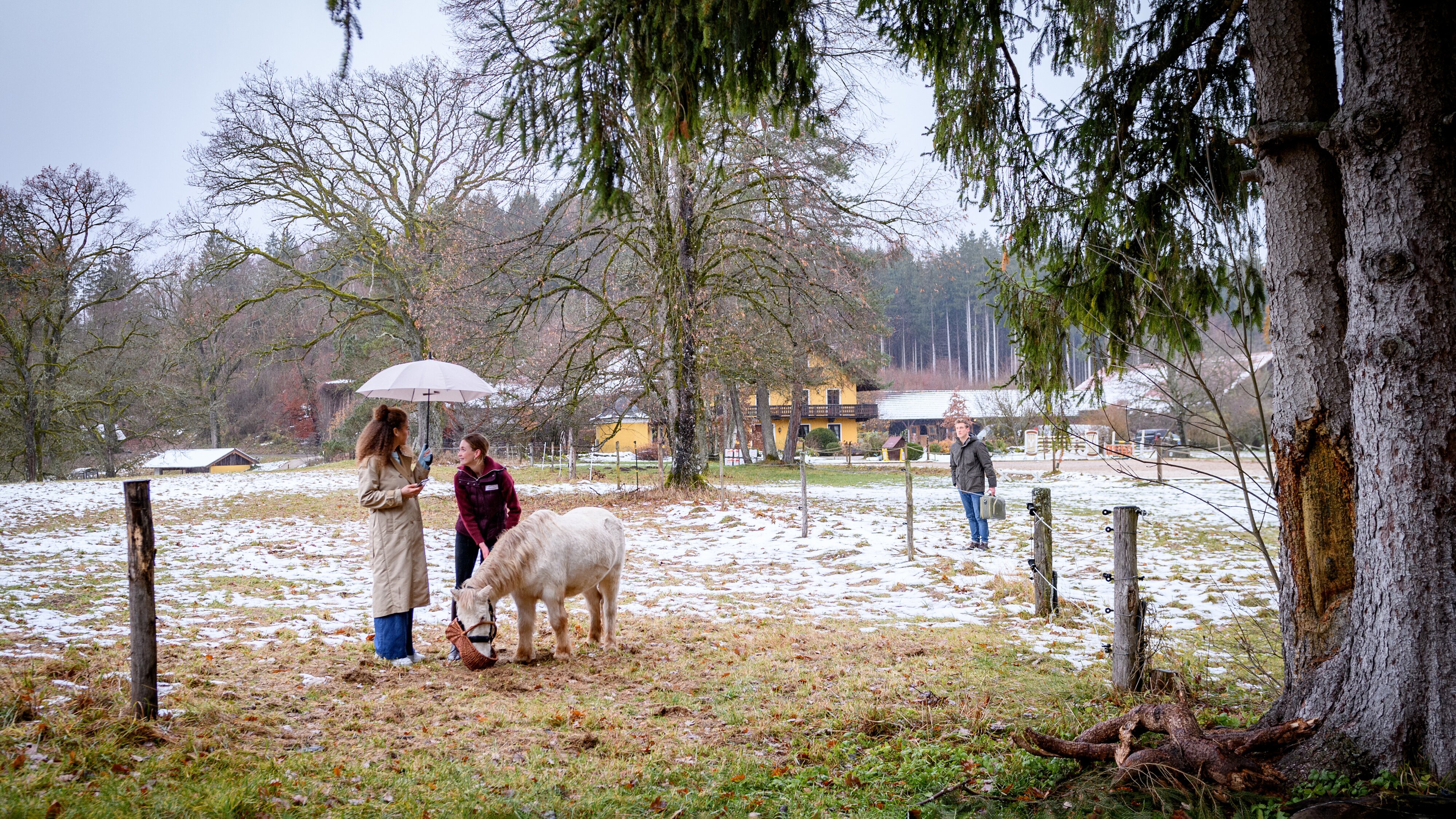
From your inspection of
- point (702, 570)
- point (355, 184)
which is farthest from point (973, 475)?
point (355, 184)

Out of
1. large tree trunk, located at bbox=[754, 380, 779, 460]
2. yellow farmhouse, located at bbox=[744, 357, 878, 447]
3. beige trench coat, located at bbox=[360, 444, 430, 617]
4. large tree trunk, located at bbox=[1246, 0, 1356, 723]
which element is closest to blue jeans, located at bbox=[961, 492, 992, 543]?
large tree trunk, located at bbox=[1246, 0, 1356, 723]

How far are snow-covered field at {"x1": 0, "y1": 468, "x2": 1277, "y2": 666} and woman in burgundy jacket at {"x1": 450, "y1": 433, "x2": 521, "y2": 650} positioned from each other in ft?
5.05

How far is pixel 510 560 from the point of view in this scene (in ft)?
18.6

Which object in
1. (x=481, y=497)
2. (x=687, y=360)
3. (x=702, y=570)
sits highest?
(x=687, y=360)

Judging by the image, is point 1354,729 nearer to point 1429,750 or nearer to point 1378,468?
point 1429,750

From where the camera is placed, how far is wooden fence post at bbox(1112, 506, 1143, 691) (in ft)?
15.4

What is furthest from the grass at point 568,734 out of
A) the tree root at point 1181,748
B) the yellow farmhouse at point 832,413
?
the yellow farmhouse at point 832,413

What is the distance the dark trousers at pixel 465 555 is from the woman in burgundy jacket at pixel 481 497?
16 mm

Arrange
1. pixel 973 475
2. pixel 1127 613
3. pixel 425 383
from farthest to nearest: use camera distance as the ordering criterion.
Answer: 1. pixel 973 475
2. pixel 425 383
3. pixel 1127 613

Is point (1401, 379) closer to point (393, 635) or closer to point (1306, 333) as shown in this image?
point (1306, 333)

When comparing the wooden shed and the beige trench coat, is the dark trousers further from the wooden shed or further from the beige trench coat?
the wooden shed

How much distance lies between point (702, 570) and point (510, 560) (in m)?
4.86

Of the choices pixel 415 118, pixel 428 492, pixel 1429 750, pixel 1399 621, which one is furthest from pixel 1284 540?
pixel 415 118

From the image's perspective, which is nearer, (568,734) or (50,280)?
(568,734)
